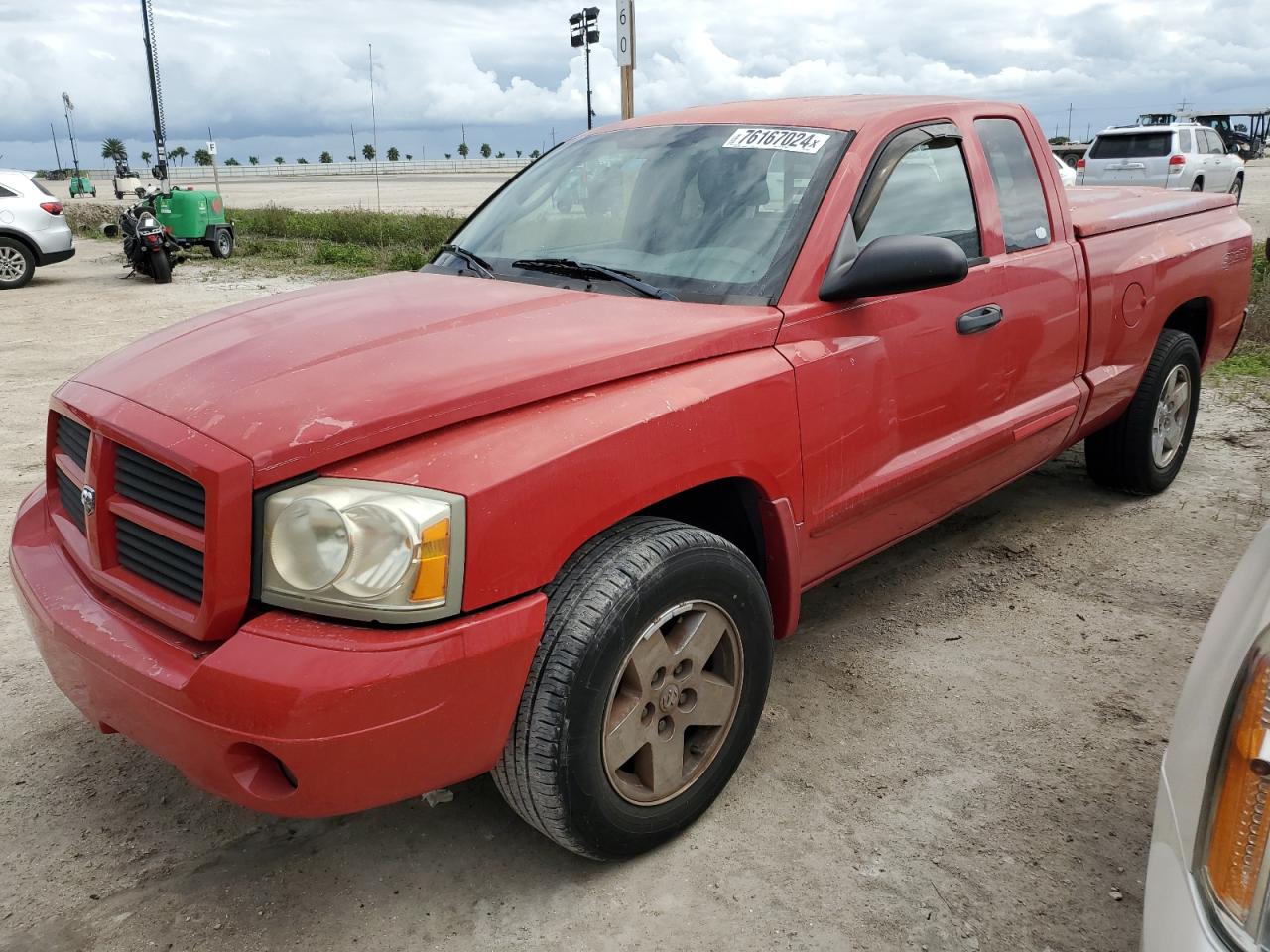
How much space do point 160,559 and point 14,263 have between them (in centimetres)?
1437

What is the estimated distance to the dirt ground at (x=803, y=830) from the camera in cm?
228

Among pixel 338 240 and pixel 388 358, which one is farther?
pixel 338 240

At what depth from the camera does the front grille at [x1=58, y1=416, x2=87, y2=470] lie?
8.00ft

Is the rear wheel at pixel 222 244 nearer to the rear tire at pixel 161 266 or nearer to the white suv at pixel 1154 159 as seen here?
the rear tire at pixel 161 266

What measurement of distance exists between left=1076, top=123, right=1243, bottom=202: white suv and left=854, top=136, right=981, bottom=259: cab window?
18169mm

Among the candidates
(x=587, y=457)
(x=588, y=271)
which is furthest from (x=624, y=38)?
(x=587, y=457)

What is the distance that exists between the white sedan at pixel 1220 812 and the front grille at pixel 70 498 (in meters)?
2.25

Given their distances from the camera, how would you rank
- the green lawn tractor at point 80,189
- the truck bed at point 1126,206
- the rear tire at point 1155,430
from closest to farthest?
the truck bed at point 1126,206 → the rear tire at point 1155,430 → the green lawn tractor at point 80,189

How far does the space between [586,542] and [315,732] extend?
68 cm

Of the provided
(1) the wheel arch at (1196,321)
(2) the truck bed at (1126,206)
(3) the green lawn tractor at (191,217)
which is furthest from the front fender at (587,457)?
(3) the green lawn tractor at (191,217)

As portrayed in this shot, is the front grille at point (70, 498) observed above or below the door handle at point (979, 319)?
below

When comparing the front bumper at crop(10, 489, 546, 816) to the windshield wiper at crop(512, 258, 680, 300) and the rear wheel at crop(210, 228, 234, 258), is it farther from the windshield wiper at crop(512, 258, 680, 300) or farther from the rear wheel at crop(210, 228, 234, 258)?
the rear wheel at crop(210, 228, 234, 258)

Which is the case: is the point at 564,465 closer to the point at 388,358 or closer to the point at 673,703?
the point at 388,358

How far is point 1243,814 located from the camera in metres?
1.37
